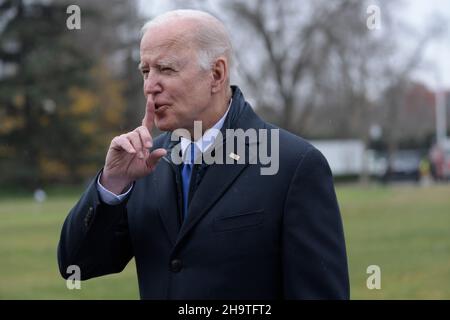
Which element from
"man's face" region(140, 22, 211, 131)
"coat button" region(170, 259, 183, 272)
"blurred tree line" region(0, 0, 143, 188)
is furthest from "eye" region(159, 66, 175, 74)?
"blurred tree line" region(0, 0, 143, 188)

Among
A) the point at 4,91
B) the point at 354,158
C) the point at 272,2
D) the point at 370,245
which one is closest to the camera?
the point at 370,245

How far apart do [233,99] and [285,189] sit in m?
0.43

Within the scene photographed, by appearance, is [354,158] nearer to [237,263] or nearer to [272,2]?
[272,2]

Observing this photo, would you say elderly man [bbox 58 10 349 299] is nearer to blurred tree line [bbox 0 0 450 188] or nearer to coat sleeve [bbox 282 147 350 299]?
coat sleeve [bbox 282 147 350 299]

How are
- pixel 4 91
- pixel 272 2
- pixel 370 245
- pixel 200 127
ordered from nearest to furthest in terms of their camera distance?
1. pixel 200 127
2. pixel 370 245
3. pixel 4 91
4. pixel 272 2

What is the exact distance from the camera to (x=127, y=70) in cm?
5156

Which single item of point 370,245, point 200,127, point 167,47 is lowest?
point 370,245

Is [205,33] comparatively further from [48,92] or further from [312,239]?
[48,92]

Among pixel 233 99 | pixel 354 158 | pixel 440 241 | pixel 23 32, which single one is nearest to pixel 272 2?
pixel 23 32

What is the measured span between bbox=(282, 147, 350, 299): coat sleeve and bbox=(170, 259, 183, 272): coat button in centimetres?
36

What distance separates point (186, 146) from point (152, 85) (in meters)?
0.28

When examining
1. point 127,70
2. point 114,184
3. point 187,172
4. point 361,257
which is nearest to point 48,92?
point 127,70

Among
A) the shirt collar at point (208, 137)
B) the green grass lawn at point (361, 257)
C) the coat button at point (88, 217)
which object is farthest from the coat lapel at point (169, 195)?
the green grass lawn at point (361, 257)

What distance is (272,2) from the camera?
4919 cm
